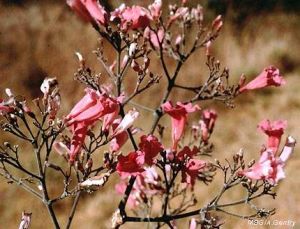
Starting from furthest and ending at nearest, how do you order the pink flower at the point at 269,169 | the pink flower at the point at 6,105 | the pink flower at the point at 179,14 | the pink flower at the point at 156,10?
the pink flower at the point at 179,14 < the pink flower at the point at 156,10 < the pink flower at the point at 269,169 < the pink flower at the point at 6,105

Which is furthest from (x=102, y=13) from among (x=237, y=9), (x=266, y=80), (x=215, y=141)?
(x=237, y=9)

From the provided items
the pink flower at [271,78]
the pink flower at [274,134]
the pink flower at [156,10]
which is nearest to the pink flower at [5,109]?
the pink flower at [156,10]

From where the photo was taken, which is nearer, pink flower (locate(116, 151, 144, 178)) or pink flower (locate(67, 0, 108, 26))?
pink flower (locate(116, 151, 144, 178))

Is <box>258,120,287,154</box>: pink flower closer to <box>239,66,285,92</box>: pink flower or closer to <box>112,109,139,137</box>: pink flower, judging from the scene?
<box>239,66,285,92</box>: pink flower

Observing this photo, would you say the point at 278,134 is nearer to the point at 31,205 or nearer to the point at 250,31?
the point at 31,205

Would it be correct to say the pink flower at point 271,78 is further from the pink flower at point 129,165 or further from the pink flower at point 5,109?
the pink flower at point 5,109

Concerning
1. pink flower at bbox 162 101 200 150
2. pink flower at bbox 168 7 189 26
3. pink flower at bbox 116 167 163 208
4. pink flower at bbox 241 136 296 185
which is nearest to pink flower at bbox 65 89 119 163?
pink flower at bbox 162 101 200 150
